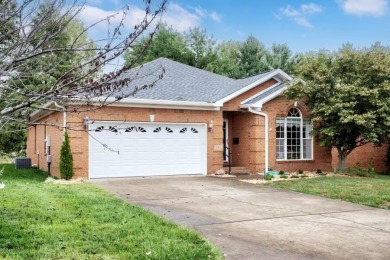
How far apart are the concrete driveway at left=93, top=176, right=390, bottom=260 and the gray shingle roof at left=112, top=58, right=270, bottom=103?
4.88 meters

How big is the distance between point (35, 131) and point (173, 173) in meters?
10.8

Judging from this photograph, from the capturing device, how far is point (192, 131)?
1664cm

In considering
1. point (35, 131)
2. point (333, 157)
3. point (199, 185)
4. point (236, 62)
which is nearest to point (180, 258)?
point (199, 185)

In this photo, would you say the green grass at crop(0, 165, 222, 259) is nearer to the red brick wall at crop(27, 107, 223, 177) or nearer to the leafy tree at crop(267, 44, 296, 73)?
the red brick wall at crop(27, 107, 223, 177)

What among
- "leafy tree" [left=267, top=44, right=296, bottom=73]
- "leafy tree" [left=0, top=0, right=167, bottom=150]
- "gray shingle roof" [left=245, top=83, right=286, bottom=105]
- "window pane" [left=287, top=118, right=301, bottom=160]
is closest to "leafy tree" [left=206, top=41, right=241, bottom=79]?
"leafy tree" [left=267, top=44, right=296, bottom=73]

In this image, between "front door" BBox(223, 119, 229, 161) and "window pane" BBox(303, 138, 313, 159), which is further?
"window pane" BBox(303, 138, 313, 159)

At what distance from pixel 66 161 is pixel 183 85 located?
267 inches

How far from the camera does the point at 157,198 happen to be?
10.3 metres

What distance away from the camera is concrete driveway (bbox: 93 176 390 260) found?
5680 millimetres

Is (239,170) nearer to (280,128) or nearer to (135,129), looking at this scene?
(280,128)

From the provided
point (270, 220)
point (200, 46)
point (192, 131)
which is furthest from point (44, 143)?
point (200, 46)

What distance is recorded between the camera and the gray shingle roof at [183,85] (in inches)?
640

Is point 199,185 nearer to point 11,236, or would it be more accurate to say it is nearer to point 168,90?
point 168,90

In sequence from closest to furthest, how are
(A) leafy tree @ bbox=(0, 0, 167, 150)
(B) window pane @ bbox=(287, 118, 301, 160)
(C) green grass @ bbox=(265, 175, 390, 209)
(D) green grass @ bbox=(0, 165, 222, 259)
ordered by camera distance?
(A) leafy tree @ bbox=(0, 0, 167, 150) < (D) green grass @ bbox=(0, 165, 222, 259) < (C) green grass @ bbox=(265, 175, 390, 209) < (B) window pane @ bbox=(287, 118, 301, 160)
